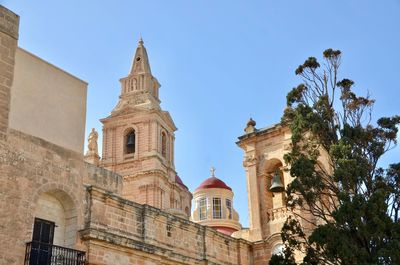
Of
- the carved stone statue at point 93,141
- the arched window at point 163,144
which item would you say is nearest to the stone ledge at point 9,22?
the carved stone statue at point 93,141

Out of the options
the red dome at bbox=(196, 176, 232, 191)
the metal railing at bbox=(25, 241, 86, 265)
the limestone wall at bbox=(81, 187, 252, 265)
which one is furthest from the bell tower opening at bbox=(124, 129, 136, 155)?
the metal railing at bbox=(25, 241, 86, 265)

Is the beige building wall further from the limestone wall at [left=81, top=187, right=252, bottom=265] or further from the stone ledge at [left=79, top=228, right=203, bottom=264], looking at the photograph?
the stone ledge at [left=79, top=228, right=203, bottom=264]

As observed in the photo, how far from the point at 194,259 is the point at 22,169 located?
5.79 m

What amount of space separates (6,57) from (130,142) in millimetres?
25153

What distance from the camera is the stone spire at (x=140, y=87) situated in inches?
1526

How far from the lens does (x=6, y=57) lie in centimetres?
1282

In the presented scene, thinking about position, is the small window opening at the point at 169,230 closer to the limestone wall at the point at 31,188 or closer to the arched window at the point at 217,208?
the limestone wall at the point at 31,188

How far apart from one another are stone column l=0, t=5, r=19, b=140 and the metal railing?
2.32 metres

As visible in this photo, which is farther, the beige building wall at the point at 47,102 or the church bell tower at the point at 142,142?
the church bell tower at the point at 142,142

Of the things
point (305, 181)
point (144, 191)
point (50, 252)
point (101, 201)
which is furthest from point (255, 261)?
point (144, 191)

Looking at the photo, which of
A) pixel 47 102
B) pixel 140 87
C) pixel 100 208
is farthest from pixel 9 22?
pixel 140 87

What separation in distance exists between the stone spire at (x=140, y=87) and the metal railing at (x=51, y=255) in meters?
25.3

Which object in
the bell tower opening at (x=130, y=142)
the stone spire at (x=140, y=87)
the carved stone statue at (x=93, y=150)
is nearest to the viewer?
the carved stone statue at (x=93, y=150)

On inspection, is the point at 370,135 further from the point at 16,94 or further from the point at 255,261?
the point at 16,94
